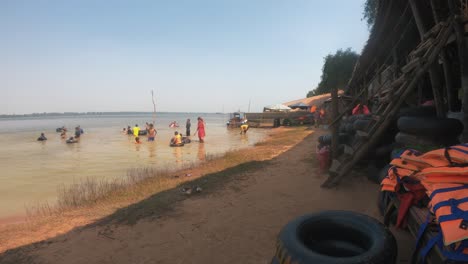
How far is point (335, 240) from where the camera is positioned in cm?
332

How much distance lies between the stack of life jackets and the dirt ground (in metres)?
0.80

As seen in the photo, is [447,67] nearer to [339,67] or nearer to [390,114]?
[390,114]

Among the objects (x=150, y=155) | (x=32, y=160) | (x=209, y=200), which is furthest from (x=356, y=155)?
(x=32, y=160)

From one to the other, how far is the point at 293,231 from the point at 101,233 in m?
3.62

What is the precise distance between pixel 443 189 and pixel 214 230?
3.48 m

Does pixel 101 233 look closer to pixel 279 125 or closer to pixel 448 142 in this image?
pixel 448 142

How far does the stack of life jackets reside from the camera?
1.97m

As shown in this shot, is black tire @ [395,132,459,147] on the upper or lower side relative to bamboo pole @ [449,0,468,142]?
lower

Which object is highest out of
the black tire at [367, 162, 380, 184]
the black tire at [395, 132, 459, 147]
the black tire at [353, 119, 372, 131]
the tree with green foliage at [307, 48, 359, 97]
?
the tree with green foliage at [307, 48, 359, 97]

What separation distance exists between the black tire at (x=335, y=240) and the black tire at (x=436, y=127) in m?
1.87

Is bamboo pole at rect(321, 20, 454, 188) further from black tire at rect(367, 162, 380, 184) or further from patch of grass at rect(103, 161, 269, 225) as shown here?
patch of grass at rect(103, 161, 269, 225)

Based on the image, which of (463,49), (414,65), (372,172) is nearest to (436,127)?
(463,49)

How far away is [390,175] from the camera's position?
134 inches

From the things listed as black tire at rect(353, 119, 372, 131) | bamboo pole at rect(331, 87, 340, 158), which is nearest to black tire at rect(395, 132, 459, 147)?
black tire at rect(353, 119, 372, 131)
